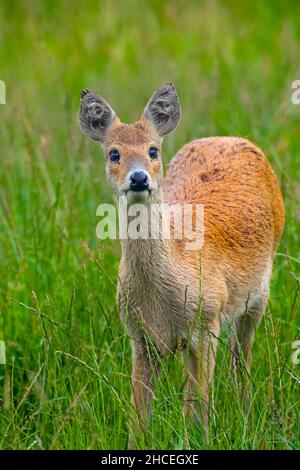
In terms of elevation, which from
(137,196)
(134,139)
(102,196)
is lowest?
(137,196)

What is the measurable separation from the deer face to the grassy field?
0.46 m

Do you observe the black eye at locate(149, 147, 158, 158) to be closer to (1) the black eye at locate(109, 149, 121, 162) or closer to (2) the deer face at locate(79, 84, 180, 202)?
(2) the deer face at locate(79, 84, 180, 202)

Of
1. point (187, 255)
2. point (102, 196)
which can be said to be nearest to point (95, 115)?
point (187, 255)

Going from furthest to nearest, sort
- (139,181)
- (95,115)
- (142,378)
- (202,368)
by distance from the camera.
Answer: (95,115), (142,378), (202,368), (139,181)

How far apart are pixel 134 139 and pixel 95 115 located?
1.13 ft

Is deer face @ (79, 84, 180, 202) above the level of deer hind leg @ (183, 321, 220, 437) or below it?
above

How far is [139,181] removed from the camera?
15.9ft

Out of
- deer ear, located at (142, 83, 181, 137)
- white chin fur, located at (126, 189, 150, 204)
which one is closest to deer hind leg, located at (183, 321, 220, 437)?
white chin fur, located at (126, 189, 150, 204)

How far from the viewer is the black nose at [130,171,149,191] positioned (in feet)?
15.9

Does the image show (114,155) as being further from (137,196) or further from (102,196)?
(102,196)

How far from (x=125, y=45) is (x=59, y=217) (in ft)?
15.6

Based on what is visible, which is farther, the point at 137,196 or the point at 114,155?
the point at 114,155

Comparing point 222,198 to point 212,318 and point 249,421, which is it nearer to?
point 212,318

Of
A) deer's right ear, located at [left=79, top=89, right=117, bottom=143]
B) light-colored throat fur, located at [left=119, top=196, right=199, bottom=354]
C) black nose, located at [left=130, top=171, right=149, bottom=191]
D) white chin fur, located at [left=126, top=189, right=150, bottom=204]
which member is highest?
Result: deer's right ear, located at [left=79, top=89, right=117, bottom=143]
